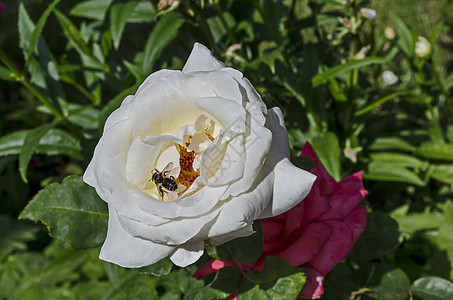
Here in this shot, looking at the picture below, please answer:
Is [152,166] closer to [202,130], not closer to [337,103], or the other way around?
[202,130]

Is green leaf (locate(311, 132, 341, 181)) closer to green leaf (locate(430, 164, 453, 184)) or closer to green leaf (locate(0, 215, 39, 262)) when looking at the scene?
green leaf (locate(430, 164, 453, 184))

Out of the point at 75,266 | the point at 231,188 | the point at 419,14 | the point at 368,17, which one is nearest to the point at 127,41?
the point at 75,266

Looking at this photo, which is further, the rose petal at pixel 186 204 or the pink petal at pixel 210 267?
the pink petal at pixel 210 267

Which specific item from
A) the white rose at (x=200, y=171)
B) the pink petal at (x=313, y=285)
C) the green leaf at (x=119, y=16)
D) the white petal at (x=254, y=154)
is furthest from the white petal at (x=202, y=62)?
the green leaf at (x=119, y=16)

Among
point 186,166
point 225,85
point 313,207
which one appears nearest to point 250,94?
point 225,85

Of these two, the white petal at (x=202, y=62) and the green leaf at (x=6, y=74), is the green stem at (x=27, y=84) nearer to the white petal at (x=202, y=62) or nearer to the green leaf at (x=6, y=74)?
the green leaf at (x=6, y=74)

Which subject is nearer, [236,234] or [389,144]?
[236,234]

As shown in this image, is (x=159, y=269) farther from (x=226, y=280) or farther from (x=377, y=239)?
(x=377, y=239)
